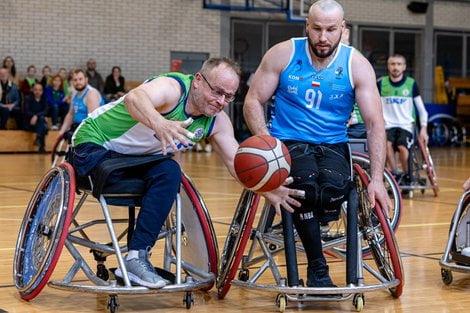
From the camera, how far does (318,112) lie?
179 inches

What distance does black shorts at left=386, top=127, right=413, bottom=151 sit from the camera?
10016 millimetres

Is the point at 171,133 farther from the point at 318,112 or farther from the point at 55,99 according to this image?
the point at 55,99

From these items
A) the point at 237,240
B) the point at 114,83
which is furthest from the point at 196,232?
the point at 114,83

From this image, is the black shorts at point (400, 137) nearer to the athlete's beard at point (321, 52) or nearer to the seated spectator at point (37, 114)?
the athlete's beard at point (321, 52)

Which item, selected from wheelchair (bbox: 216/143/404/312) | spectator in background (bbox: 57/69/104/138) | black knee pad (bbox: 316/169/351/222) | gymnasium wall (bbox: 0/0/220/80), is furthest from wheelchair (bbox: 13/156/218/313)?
gymnasium wall (bbox: 0/0/220/80)

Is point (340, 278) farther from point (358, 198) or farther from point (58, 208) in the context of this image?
point (58, 208)

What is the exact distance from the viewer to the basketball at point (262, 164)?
409 centimetres

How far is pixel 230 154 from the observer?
462cm

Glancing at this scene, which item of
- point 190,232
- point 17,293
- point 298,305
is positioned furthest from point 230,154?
point 17,293

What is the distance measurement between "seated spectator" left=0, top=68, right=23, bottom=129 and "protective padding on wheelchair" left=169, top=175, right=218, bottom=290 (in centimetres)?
1348

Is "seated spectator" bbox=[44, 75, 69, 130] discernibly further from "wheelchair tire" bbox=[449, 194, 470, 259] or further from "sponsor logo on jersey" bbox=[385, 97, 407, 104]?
"wheelchair tire" bbox=[449, 194, 470, 259]

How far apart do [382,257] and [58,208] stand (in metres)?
1.54

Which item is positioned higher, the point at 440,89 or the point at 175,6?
the point at 175,6

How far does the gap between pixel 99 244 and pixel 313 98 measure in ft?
4.07
